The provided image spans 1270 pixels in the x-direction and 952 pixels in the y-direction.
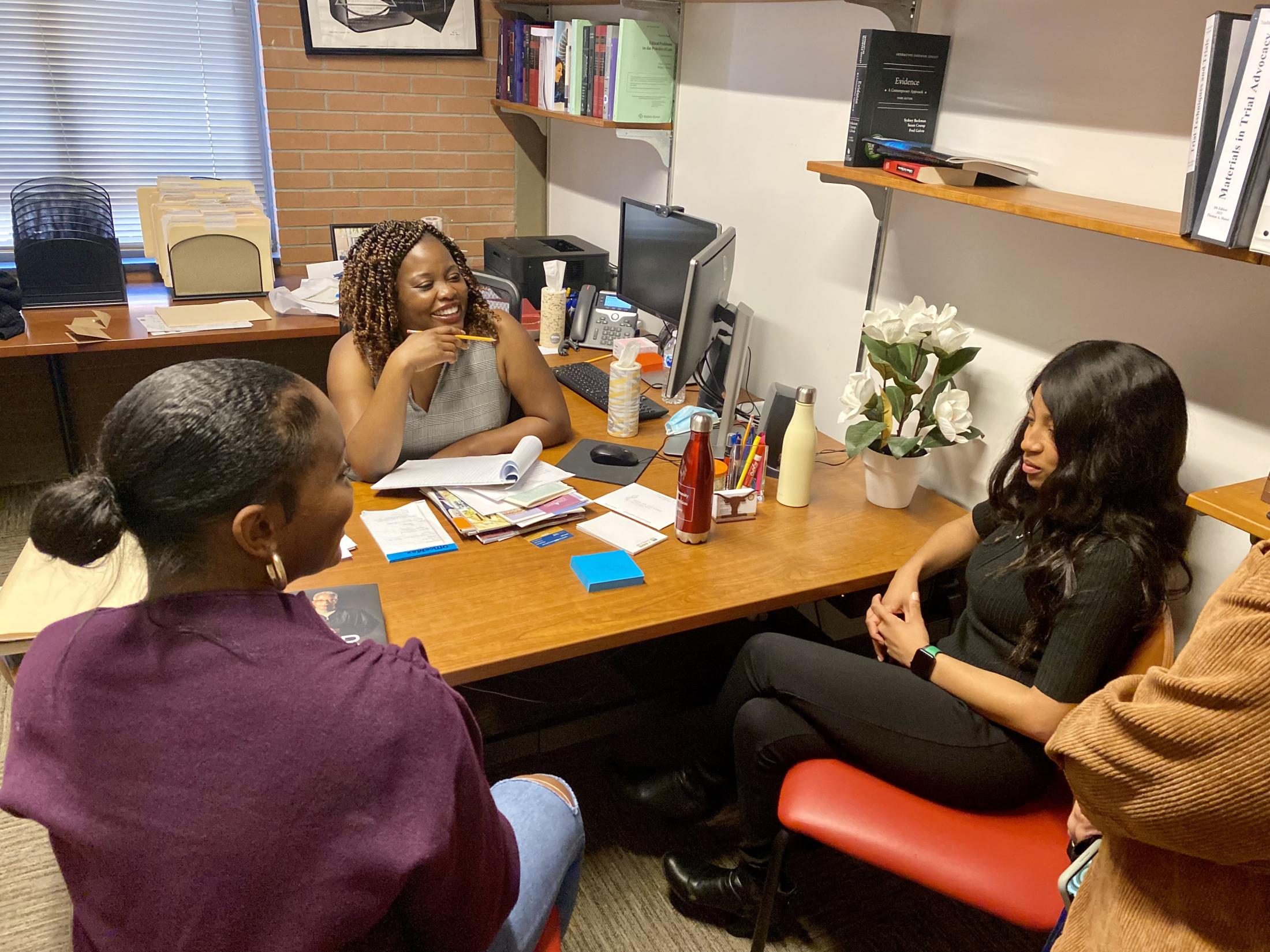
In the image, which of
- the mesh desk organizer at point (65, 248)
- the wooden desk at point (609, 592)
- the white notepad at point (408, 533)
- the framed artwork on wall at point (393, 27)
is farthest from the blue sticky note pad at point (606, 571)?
the framed artwork on wall at point (393, 27)

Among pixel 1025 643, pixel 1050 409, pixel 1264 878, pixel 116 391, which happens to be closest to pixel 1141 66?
pixel 1050 409

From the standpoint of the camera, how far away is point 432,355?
6.75ft

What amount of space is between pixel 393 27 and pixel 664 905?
131 inches

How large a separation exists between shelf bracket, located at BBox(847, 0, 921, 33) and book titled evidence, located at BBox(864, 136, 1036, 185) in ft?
1.07

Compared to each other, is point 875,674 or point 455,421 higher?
point 455,421

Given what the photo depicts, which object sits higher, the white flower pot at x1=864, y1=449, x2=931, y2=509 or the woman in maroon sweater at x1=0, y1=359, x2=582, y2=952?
the woman in maroon sweater at x1=0, y1=359, x2=582, y2=952

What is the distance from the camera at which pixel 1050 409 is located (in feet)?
4.83

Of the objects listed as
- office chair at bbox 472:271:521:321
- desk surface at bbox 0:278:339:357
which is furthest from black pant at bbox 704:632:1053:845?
desk surface at bbox 0:278:339:357

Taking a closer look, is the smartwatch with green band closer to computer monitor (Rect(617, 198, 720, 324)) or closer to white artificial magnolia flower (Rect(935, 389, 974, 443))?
white artificial magnolia flower (Rect(935, 389, 974, 443))

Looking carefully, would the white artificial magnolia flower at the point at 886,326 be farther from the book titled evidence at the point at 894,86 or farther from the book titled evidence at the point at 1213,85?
the book titled evidence at the point at 1213,85

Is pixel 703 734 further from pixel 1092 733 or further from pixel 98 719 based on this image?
pixel 98 719

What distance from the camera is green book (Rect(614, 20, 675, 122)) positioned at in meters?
2.78

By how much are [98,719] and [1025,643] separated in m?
1.34

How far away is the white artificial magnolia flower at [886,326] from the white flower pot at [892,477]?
25 cm
